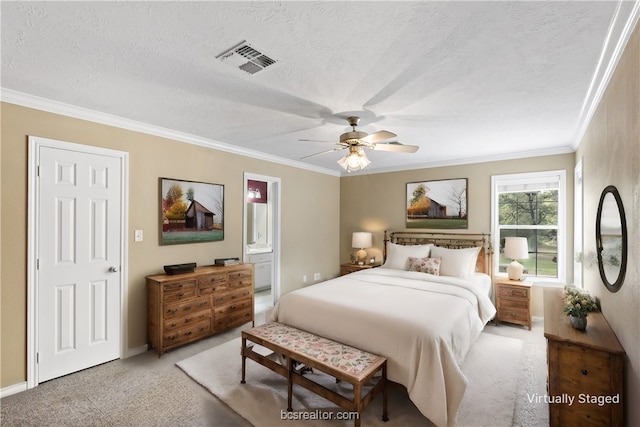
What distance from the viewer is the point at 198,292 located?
3463mm

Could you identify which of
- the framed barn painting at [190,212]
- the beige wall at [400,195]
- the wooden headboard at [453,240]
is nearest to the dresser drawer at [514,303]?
→ the wooden headboard at [453,240]

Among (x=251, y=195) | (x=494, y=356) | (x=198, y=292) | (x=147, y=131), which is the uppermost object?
(x=147, y=131)

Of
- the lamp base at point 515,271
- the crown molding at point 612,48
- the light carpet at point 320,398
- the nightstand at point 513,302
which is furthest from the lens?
the lamp base at point 515,271

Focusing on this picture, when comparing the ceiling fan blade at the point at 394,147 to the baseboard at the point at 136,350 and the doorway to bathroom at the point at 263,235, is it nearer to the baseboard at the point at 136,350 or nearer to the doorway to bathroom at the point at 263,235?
the doorway to bathroom at the point at 263,235

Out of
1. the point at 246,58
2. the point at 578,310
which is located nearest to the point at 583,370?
the point at 578,310

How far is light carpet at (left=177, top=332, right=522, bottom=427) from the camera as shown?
222 centimetres

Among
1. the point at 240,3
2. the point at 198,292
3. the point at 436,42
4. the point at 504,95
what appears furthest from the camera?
the point at 198,292

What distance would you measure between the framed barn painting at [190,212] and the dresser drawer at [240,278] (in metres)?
0.58

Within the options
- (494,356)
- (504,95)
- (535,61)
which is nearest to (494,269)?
(494,356)

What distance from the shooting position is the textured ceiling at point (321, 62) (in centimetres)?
Result: 152

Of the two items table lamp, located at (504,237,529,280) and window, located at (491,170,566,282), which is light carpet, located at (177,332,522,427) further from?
window, located at (491,170,566,282)

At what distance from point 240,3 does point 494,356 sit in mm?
3928

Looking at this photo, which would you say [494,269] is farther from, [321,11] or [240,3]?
[240,3]

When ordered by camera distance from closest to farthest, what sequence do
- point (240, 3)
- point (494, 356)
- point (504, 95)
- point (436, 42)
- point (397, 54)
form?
point (240, 3), point (436, 42), point (397, 54), point (504, 95), point (494, 356)
